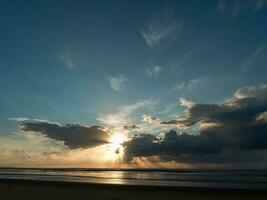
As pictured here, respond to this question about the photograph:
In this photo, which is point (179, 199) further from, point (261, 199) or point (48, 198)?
point (48, 198)

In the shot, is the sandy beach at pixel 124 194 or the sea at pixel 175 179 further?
the sea at pixel 175 179

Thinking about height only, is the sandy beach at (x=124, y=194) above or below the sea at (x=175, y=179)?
below

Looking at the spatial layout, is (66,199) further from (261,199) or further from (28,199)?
(261,199)

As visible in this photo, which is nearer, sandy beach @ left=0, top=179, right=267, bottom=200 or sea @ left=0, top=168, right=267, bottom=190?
sandy beach @ left=0, top=179, right=267, bottom=200

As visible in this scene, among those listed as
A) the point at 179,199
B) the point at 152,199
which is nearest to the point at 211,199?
the point at 179,199

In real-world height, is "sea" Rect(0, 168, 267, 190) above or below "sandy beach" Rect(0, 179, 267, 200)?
above

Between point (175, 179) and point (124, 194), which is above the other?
point (175, 179)

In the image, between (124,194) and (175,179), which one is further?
(175,179)

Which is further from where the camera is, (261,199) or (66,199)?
(261,199)

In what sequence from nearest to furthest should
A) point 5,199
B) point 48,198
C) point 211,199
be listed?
point 5,199, point 48,198, point 211,199

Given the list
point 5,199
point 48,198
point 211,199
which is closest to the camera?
point 5,199

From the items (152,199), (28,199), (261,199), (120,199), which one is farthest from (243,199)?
(28,199)

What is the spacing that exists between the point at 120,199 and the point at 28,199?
6658 millimetres

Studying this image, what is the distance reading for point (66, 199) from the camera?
81.6 ft
